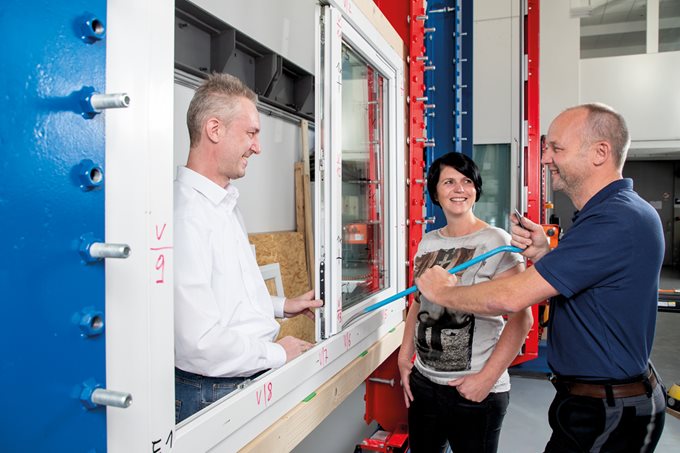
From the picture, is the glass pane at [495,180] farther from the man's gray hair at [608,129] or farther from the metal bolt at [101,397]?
→ the metal bolt at [101,397]

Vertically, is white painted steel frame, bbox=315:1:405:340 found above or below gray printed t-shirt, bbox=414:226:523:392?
above

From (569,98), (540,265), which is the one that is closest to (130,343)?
(540,265)

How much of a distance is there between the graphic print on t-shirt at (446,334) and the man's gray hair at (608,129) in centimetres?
61

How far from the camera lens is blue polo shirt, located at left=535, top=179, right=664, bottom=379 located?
4.56 ft

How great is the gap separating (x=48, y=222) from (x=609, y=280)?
4.62 ft

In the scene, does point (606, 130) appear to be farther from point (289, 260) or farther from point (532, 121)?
point (532, 121)

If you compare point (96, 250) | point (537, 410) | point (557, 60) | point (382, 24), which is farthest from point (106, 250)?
point (557, 60)

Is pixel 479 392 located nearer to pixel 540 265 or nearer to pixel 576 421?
pixel 576 421

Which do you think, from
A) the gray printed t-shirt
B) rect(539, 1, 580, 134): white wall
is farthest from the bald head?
rect(539, 1, 580, 134): white wall

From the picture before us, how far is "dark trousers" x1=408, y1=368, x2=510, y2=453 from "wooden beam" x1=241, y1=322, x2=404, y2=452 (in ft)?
0.88

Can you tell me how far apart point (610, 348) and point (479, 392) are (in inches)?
19.7

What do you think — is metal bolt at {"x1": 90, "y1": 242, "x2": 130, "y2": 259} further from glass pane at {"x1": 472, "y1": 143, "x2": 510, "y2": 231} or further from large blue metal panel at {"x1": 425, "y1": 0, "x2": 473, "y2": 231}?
glass pane at {"x1": 472, "y1": 143, "x2": 510, "y2": 231}

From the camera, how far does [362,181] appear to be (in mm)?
2695

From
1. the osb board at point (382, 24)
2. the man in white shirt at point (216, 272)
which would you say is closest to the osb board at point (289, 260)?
the osb board at point (382, 24)
